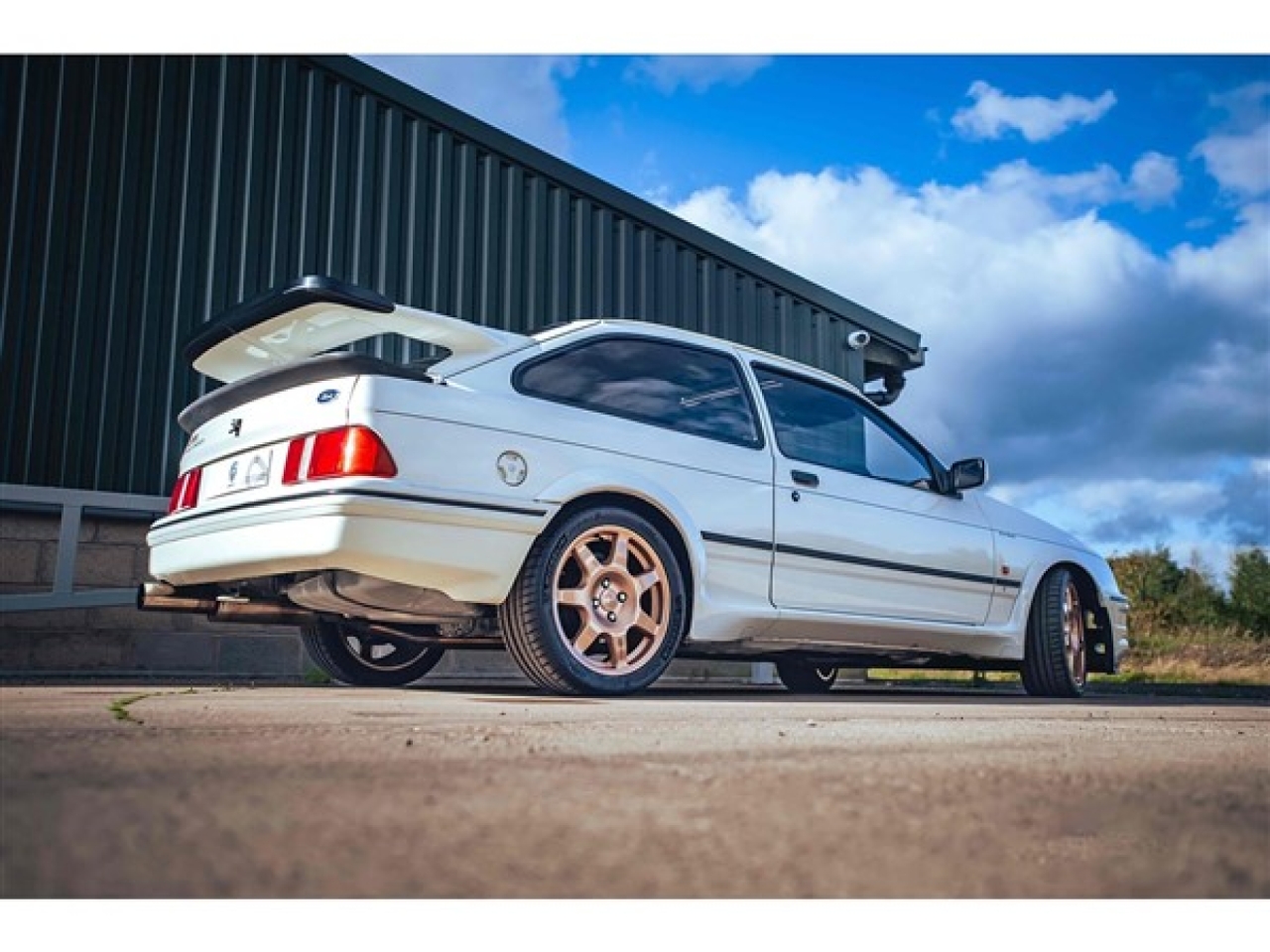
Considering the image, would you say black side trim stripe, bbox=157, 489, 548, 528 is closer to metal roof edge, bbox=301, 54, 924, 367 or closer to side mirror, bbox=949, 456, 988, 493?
side mirror, bbox=949, 456, 988, 493

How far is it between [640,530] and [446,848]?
278 cm

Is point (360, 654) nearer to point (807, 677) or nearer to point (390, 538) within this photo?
point (390, 538)

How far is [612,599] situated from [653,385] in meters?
0.94

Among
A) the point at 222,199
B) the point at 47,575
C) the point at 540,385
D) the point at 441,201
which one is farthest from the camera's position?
the point at 441,201

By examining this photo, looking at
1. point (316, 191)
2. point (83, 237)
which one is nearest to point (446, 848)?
point (83, 237)

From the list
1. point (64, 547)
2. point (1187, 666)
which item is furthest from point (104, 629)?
point (1187, 666)

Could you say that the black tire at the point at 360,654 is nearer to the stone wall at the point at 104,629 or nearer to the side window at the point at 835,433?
the stone wall at the point at 104,629

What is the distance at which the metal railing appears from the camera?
5.65 meters

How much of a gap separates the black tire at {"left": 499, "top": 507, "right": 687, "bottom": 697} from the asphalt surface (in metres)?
1.11

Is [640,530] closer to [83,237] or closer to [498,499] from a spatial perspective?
[498,499]

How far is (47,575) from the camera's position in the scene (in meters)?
5.99

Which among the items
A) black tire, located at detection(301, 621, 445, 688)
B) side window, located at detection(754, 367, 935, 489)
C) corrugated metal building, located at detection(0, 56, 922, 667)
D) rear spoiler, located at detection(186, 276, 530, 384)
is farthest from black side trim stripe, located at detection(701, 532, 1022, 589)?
corrugated metal building, located at detection(0, 56, 922, 667)

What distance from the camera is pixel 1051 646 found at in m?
5.73

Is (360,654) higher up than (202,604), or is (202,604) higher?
(202,604)
